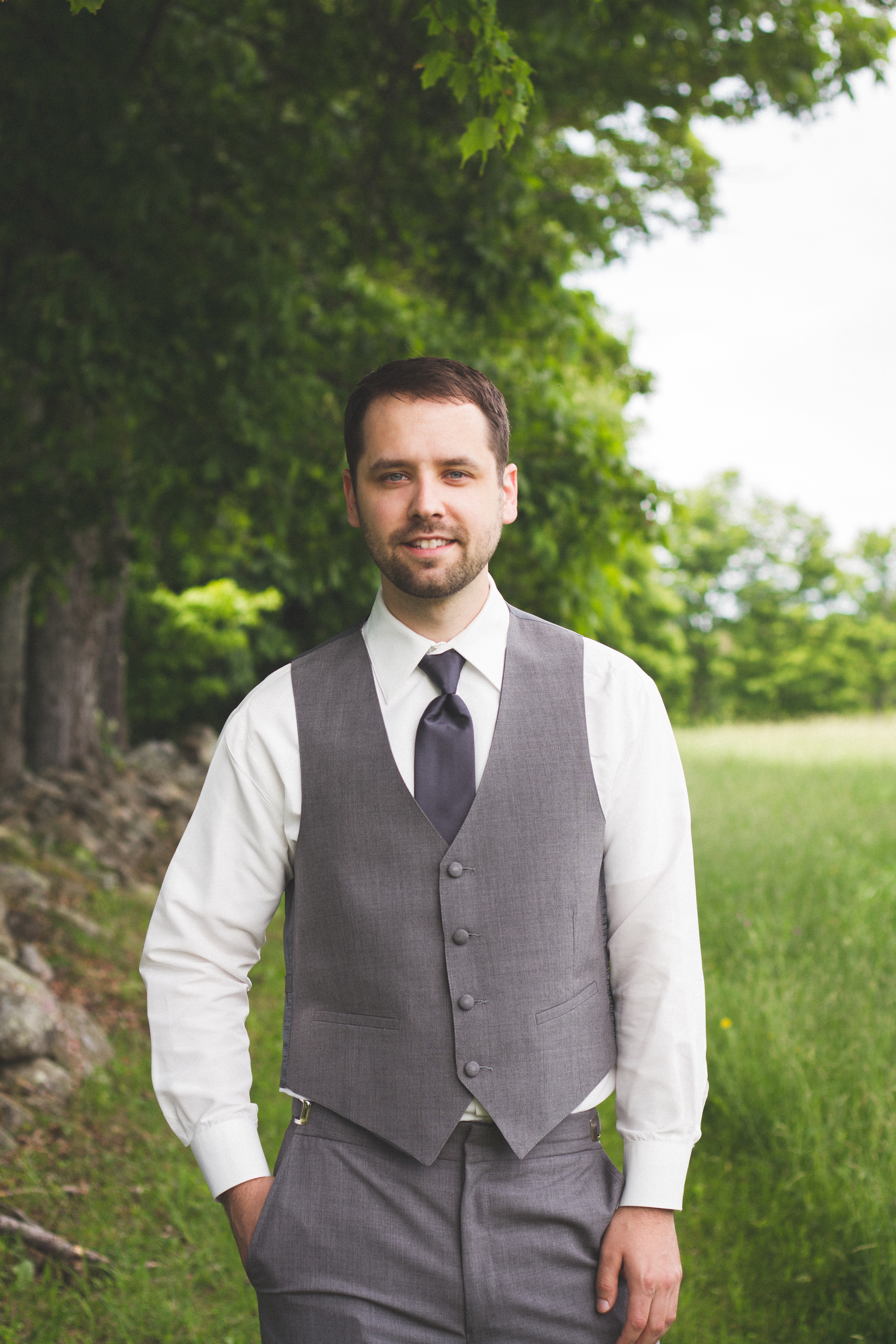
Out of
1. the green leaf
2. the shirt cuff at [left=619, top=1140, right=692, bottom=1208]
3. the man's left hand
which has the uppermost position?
the green leaf

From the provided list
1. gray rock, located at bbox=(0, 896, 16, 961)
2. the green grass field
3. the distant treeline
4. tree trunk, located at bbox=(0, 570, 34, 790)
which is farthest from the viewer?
the distant treeline

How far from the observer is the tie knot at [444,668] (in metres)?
1.77

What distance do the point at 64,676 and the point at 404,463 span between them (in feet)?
26.0

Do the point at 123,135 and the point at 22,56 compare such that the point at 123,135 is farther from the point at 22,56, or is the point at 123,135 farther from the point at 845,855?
the point at 845,855

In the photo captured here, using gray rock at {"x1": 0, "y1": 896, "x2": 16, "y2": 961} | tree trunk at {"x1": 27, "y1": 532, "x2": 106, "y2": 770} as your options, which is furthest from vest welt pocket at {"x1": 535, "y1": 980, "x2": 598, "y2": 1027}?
tree trunk at {"x1": 27, "y1": 532, "x2": 106, "y2": 770}

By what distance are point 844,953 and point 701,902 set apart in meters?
1.16

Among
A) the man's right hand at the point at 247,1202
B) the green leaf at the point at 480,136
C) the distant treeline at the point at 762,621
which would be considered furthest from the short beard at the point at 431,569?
the distant treeline at the point at 762,621

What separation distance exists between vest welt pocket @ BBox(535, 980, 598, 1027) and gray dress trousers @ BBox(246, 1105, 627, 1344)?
7.4 inches

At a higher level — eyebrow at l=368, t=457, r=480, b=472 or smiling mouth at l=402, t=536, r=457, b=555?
eyebrow at l=368, t=457, r=480, b=472

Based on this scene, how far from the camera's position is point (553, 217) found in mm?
6555

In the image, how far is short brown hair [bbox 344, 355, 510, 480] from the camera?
1.76 metres

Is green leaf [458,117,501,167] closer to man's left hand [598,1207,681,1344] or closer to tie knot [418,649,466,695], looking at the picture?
tie knot [418,649,466,695]

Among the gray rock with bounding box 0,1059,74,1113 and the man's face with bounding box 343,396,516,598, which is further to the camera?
the gray rock with bounding box 0,1059,74,1113

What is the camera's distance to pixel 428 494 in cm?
173
